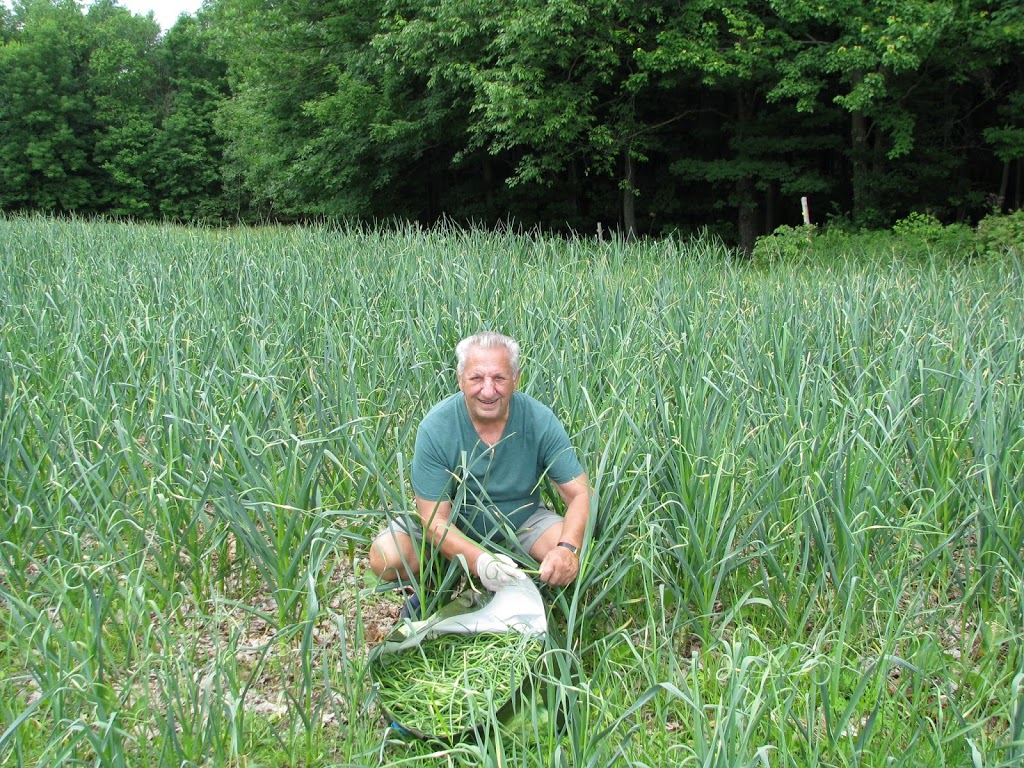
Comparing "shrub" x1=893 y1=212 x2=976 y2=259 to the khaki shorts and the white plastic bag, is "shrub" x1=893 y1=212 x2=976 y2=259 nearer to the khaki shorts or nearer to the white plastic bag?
the khaki shorts

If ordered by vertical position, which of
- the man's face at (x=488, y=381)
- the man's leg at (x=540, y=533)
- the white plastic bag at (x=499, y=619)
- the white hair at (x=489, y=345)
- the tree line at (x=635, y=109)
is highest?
the tree line at (x=635, y=109)

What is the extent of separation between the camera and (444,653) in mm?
2012

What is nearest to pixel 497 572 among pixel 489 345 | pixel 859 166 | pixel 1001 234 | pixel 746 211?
pixel 489 345

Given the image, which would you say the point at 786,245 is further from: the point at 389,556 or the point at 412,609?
the point at 412,609

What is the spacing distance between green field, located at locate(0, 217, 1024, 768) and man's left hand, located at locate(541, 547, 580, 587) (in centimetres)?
3

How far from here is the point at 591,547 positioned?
7.28 feet

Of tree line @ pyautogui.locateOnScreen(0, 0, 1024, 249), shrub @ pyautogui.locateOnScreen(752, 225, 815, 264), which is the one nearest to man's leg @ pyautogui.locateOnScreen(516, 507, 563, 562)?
shrub @ pyautogui.locateOnScreen(752, 225, 815, 264)

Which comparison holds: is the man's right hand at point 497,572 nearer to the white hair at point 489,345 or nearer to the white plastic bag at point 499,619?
the white plastic bag at point 499,619

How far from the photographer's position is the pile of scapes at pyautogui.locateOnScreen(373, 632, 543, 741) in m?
1.83

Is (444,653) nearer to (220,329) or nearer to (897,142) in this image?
(220,329)

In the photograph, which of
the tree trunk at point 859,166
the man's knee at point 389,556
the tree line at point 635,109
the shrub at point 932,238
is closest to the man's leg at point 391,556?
the man's knee at point 389,556

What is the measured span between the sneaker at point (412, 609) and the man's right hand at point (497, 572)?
211 mm

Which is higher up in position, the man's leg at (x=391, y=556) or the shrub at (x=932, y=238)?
the shrub at (x=932, y=238)

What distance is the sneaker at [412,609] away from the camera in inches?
87.4
